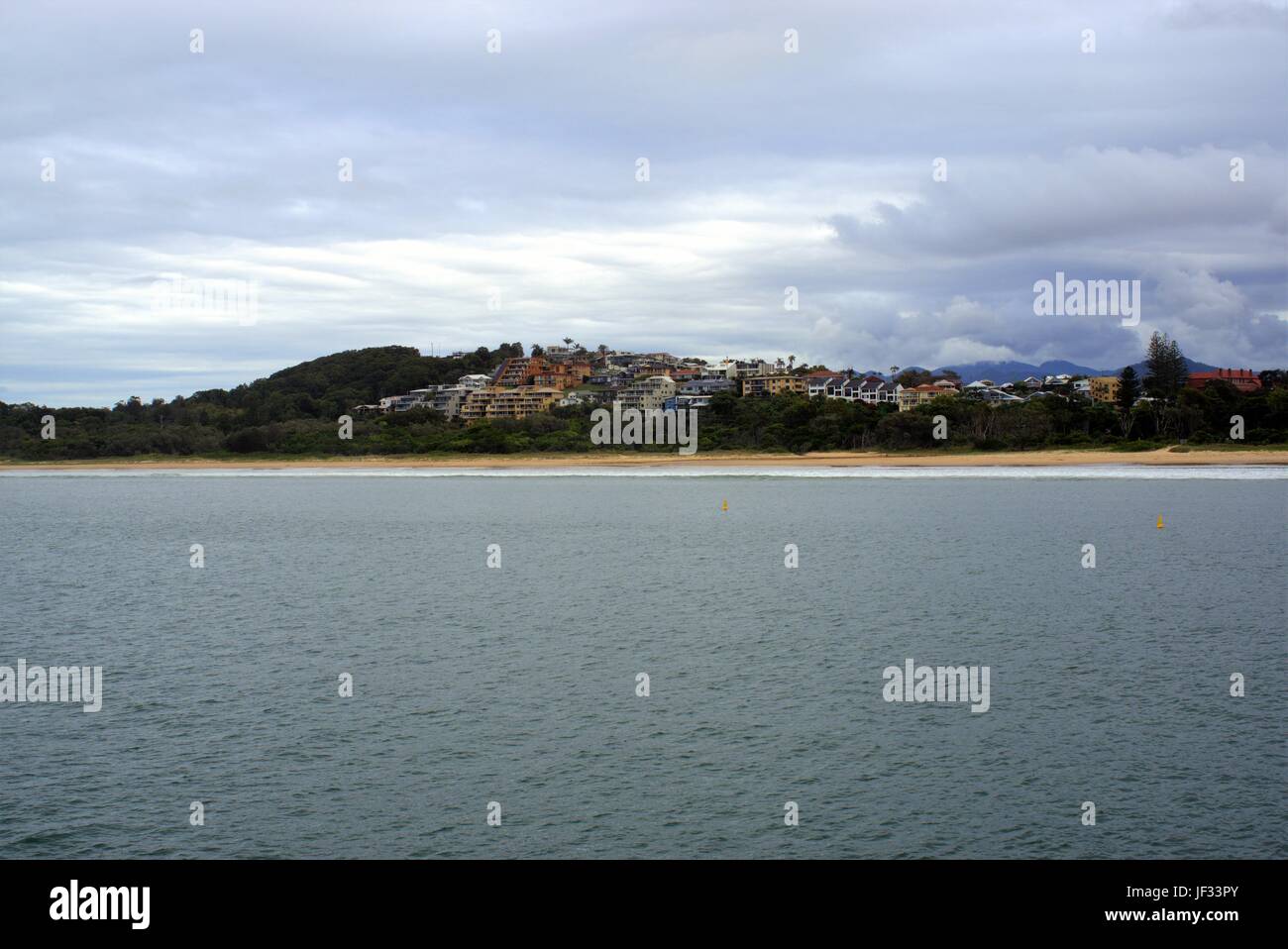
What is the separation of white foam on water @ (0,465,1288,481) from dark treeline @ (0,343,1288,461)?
3.44 m

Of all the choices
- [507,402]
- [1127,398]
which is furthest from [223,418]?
[1127,398]

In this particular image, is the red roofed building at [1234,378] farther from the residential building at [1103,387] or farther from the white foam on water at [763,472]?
the white foam on water at [763,472]

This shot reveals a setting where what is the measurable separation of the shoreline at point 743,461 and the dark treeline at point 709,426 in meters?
1.87

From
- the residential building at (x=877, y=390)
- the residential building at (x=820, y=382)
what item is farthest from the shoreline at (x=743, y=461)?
the residential building at (x=820, y=382)

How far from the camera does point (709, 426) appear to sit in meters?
110

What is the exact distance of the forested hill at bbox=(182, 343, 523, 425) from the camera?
138m

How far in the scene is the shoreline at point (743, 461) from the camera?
80938 mm

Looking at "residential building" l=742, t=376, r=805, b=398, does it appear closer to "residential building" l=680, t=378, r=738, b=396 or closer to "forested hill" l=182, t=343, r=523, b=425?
"residential building" l=680, t=378, r=738, b=396

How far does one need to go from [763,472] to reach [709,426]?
18.6 m

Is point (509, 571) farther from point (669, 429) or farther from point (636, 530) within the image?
point (669, 429)

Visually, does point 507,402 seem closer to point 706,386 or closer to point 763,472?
point 706,386
